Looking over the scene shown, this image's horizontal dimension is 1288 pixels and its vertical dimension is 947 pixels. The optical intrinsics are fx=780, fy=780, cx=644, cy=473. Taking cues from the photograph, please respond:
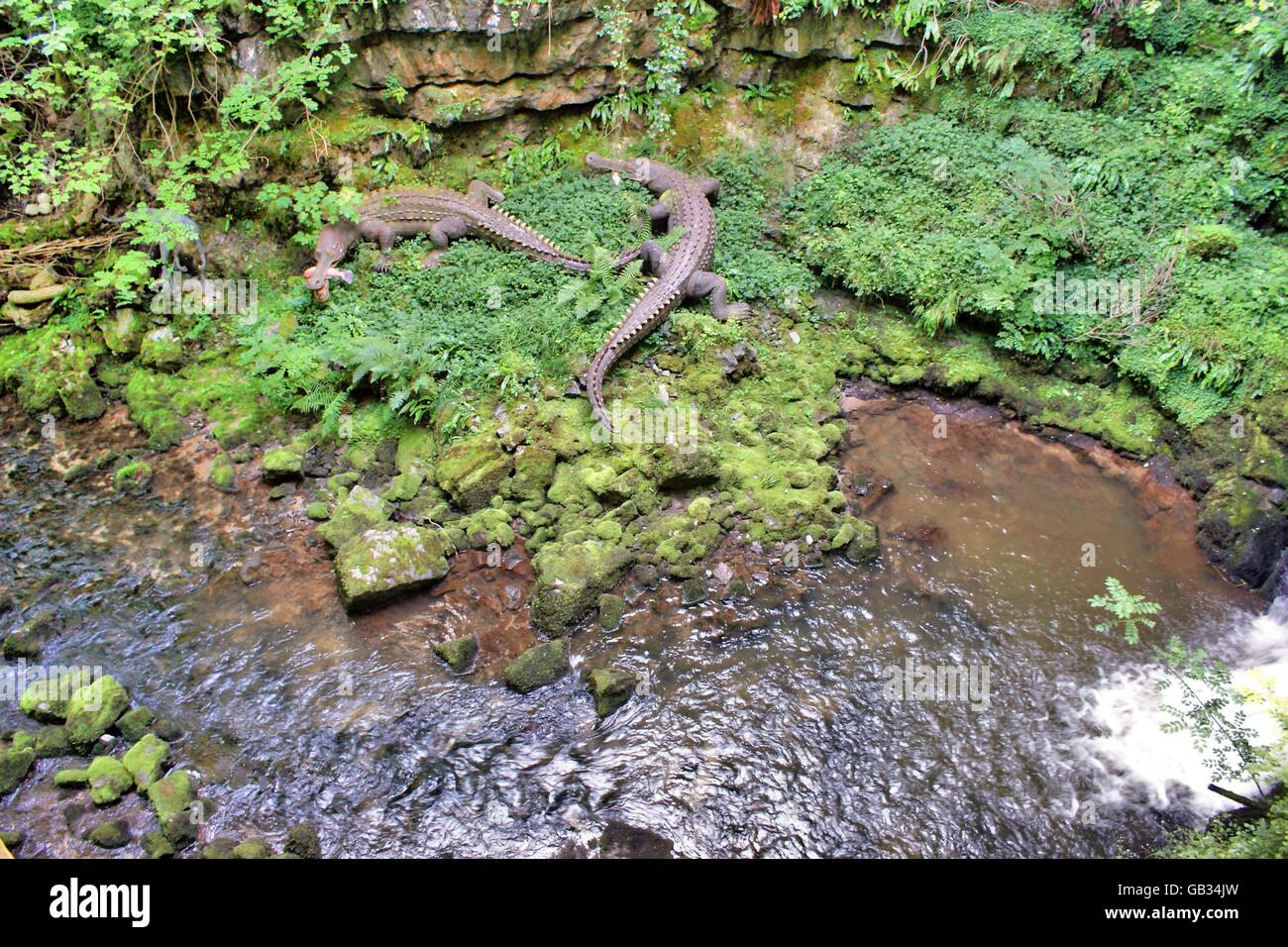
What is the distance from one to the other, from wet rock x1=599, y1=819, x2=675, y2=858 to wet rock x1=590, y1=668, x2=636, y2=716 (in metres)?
1.02

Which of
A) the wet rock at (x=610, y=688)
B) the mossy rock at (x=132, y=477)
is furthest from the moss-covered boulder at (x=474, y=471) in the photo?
the mossy rock at (x=132, y=477)

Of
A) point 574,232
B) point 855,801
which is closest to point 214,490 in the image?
point 574,232

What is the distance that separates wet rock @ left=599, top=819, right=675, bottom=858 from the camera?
5941 millimetres

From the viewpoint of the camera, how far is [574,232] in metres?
10.7

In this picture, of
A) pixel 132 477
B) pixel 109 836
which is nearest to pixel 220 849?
pixel 109 836

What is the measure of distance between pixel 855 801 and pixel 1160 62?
35.8 ft

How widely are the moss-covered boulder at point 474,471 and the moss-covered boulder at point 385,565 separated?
706 mm

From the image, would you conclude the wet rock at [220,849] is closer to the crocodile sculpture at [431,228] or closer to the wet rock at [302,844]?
the wet rock at [302,844]

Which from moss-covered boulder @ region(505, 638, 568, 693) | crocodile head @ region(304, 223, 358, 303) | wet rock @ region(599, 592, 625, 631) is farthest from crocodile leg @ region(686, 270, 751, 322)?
moss-covered boulder @ region(505, 638, 568, 693)

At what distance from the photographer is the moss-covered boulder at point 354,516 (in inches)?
316

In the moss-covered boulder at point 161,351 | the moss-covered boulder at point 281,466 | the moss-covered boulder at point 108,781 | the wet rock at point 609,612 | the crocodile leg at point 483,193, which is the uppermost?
the crocodile leg at point 483,193

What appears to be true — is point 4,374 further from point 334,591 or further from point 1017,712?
point 1017,712

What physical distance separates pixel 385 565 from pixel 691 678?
312 centimetres

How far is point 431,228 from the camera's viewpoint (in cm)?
1048
